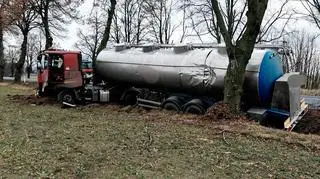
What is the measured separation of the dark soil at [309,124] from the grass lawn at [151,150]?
4100 mm

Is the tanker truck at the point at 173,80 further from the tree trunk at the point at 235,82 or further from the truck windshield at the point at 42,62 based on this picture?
the tree trunk at the point at 235,82

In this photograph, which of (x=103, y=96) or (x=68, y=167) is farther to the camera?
(x=103, y=96)

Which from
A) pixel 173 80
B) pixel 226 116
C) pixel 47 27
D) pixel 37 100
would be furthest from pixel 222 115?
pixel 47 27

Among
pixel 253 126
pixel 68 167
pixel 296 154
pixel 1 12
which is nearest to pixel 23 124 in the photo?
pixel 68 167

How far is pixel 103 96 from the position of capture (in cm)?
2147

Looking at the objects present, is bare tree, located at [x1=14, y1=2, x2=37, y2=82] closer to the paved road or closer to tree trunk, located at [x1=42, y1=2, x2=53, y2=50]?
tree trunk, located at [x1=42, y1=2, x2=53, y2=50]

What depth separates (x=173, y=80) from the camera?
59.6 ft

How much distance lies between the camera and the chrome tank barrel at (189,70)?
16.0m

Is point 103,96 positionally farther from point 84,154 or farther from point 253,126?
point 84,154

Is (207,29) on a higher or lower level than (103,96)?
higher

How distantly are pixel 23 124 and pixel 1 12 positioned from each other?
31791mm

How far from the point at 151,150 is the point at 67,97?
1271cm

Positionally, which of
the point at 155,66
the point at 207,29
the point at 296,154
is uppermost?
the point at 207,29

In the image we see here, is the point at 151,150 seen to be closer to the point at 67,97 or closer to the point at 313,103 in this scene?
the point at 67,97
